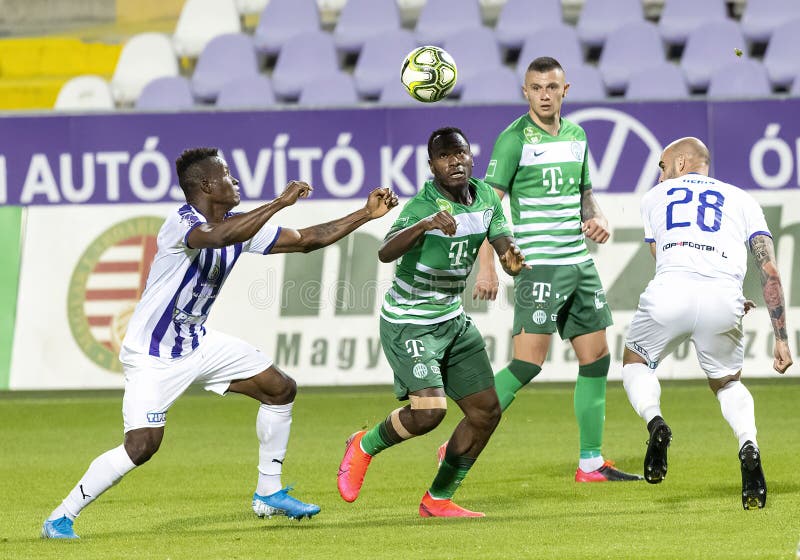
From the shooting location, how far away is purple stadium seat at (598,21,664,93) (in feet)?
53.2

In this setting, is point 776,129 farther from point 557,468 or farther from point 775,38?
point 557,468

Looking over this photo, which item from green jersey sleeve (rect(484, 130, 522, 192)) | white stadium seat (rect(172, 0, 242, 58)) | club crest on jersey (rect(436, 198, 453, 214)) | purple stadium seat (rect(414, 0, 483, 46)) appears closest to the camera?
club crest on jersey (rect(436, 198, 453, 214))

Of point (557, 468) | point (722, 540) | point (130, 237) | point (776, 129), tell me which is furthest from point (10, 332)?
point (722, 540)

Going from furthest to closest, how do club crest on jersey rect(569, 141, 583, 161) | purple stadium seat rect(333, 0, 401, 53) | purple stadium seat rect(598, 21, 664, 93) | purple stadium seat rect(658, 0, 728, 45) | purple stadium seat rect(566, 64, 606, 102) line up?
1. purple stadium seat rect(333, 0, 401, 53)
2. purple stadium seat rect(658, 0, 728, 45)
3. purple stadium seat rect(598, 21, 664, 93)
4. purple stadium seat rect(566, 64, 606, 102)
5. club crest on jersey rect(569, 141, 583, 161)

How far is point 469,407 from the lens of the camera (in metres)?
7.24

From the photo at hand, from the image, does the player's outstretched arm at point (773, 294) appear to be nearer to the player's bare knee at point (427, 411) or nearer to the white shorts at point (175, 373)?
the player's bare knee at point (427, 411)

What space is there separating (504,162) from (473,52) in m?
8.37

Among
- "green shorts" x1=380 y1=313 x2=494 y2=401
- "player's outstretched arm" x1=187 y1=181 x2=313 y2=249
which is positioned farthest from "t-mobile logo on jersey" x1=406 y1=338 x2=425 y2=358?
"player's outstretched arm" x1=187 y1=181 x2=313 y2=249

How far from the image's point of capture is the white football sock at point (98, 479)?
22.4 ft

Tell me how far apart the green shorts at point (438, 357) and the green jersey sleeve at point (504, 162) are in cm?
154

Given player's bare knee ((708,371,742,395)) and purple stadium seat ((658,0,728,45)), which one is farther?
purple stadium seat ((658,0,728,45))

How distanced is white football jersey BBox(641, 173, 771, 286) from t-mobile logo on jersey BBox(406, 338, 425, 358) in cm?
133

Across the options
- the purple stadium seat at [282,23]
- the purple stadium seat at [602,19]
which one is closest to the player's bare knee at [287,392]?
the purple stadium seat at [602,19]

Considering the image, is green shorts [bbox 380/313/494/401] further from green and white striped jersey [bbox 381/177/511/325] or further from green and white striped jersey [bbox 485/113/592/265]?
green and white striped jersey [bbox 485/113/592/265]
